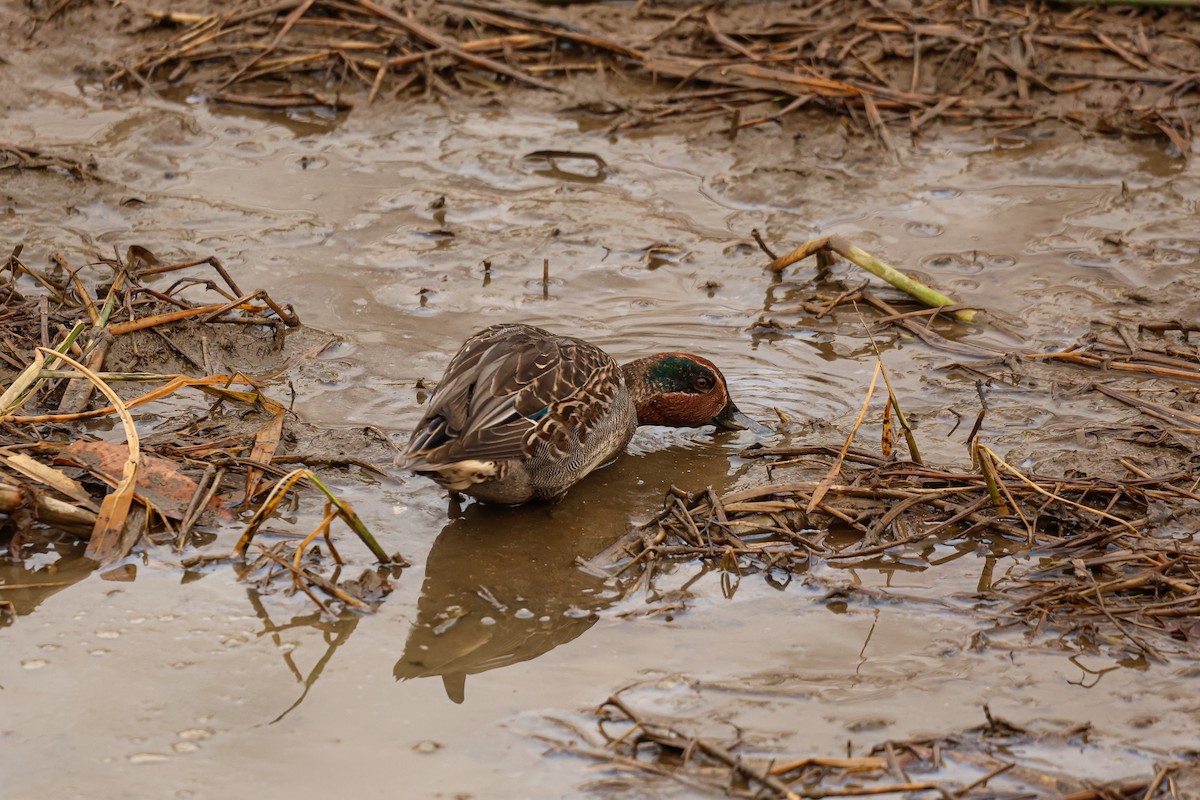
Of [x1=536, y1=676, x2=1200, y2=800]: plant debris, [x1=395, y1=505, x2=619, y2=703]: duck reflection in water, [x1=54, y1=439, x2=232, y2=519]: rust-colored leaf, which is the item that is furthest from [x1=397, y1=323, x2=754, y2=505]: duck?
[x1=536, y1=676, x2=1200, y2=800]: plant debris

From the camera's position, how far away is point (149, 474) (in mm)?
5207

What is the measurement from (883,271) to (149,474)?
410 cm

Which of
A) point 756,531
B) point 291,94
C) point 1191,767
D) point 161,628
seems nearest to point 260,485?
point 161,628

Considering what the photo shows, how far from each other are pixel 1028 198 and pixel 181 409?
18.1 ft

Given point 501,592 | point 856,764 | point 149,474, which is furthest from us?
point 149,474

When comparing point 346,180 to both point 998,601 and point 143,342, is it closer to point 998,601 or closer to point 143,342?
point 143,342

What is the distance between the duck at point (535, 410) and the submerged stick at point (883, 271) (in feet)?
5.05

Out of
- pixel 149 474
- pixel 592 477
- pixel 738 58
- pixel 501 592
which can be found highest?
pixel 738 58

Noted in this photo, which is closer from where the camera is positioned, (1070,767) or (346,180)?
(1070,767)

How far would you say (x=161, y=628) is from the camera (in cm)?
455

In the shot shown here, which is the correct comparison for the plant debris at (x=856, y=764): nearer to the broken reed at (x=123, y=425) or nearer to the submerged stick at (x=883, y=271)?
the broken reed at (x=123, y=425)

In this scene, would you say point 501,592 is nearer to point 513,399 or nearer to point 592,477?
point 513,399

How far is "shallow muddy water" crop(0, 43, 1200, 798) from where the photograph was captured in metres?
4.14

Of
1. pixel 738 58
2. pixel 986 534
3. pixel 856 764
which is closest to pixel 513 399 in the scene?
pixel 986 534
